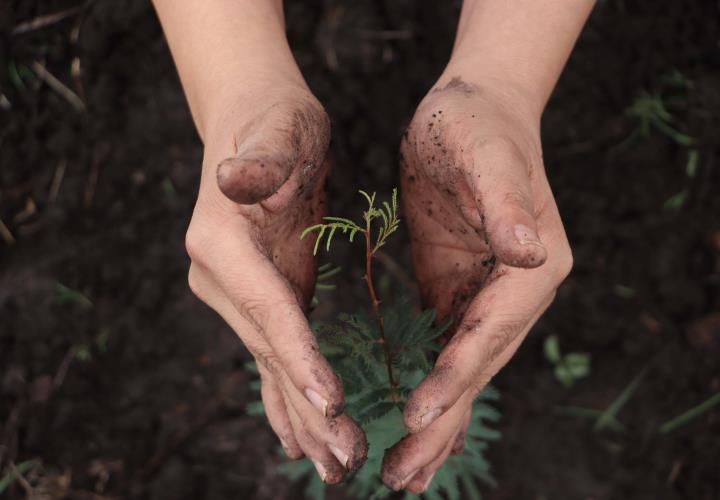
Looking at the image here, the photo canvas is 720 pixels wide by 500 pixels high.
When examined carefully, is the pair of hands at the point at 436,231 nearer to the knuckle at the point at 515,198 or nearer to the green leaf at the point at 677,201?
the knuckle at the point at 515,198

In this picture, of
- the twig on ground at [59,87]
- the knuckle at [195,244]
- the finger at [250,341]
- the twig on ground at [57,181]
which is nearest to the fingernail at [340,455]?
the finger at [250,341]

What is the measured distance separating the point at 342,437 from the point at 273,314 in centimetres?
35

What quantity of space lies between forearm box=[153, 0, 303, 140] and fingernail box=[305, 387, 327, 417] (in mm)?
917

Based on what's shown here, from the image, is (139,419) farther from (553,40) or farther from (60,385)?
(553,40)

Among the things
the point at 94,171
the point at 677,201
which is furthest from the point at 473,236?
the point at 94,171

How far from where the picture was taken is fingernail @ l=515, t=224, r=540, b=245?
1.43 m

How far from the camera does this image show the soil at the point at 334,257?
3.10 metres

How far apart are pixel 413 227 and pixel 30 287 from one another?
6.48 ft

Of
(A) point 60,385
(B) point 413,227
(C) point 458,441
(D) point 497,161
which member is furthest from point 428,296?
(A) point 60,385

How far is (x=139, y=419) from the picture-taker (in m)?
3.13

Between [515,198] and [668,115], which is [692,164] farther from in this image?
[515,198]

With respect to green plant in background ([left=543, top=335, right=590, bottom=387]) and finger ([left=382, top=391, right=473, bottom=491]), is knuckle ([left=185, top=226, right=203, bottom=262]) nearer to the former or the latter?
finger ([left=382, top=391, right=473, bottom=491])

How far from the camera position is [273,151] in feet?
5.04

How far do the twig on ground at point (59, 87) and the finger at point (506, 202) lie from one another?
243 cm
